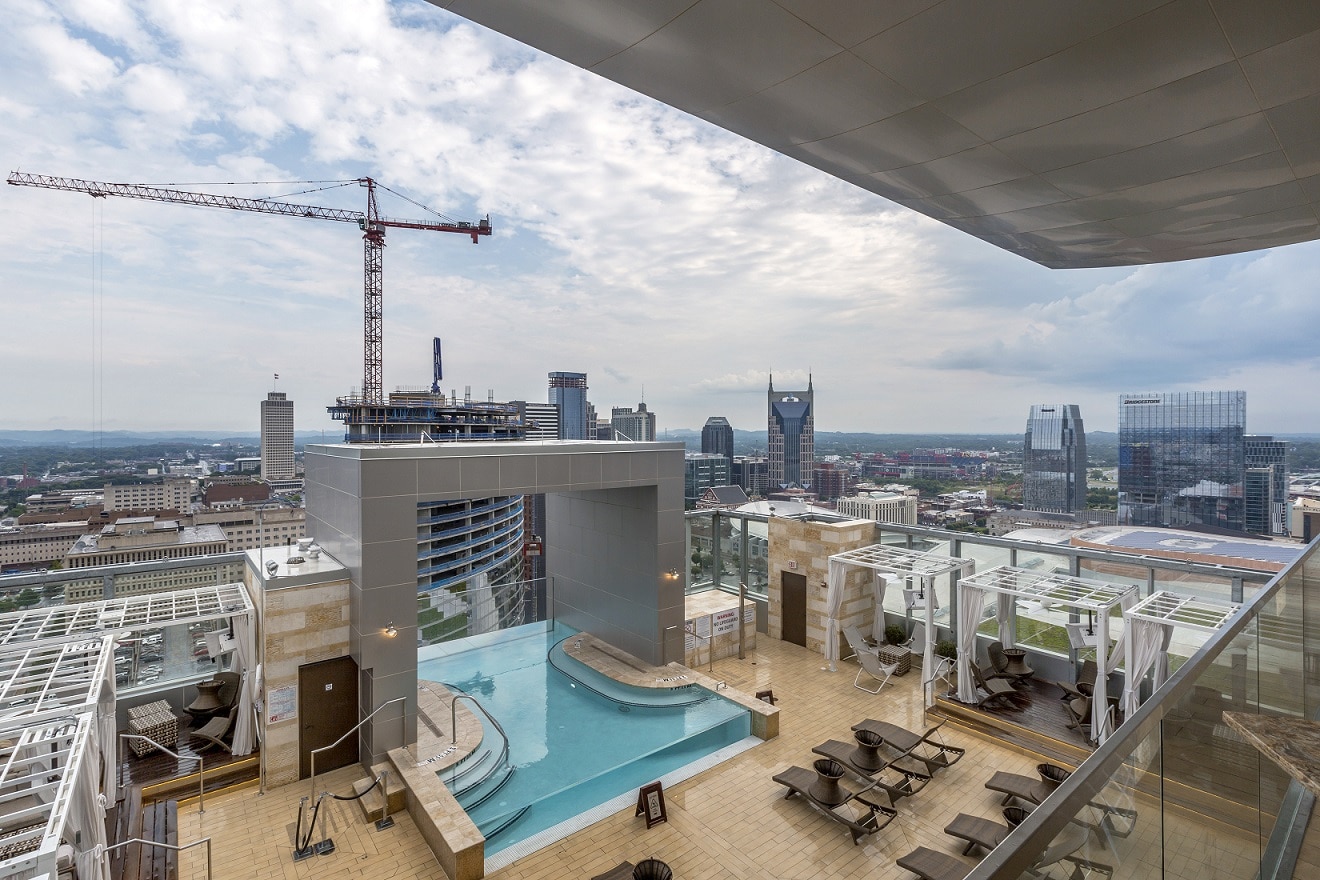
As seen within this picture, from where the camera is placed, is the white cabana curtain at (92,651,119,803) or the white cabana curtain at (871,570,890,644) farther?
the white cabana curtain at (871,570,890,644)

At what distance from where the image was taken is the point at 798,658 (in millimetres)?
12055

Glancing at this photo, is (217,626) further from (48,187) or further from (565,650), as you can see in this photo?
(48,187)

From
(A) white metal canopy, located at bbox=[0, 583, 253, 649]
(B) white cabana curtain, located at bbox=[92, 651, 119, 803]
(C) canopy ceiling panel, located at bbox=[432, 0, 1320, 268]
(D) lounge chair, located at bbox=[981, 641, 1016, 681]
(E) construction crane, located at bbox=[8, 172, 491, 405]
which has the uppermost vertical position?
(E) construction crane, located at bbox=[8, 172, 491, 405]

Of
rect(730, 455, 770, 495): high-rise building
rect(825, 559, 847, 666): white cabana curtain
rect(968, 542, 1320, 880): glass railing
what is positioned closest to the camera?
rect(968, 542, 1320, 880): glass railing

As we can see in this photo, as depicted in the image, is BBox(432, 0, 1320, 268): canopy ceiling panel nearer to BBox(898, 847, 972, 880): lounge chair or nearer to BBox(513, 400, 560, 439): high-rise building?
BBox(898, 847, 972, 880): lounge chair

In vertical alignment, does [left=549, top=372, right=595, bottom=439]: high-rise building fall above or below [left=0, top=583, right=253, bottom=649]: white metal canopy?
above

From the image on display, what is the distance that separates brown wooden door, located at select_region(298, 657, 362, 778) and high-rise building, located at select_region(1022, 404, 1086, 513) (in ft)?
59.2

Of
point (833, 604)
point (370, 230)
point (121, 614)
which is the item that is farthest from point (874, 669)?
point (370, 230)

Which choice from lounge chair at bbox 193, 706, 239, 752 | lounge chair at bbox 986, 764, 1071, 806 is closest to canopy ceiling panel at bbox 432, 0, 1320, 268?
lounge chair at bbox 986, 764, 1071, 806

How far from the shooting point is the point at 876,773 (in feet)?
25.6

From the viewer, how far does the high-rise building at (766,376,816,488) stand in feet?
113

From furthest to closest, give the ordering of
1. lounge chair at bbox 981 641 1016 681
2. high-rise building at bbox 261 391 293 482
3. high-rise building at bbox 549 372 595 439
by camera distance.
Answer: high-rise building at bbox 549 372 595 439
high-rise building at bbox 261 391 293 482
lounge chair at bbox 981 641 1016 681

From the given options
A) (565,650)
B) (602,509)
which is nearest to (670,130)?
(602,509)

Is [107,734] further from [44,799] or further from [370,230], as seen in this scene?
[370,230]
